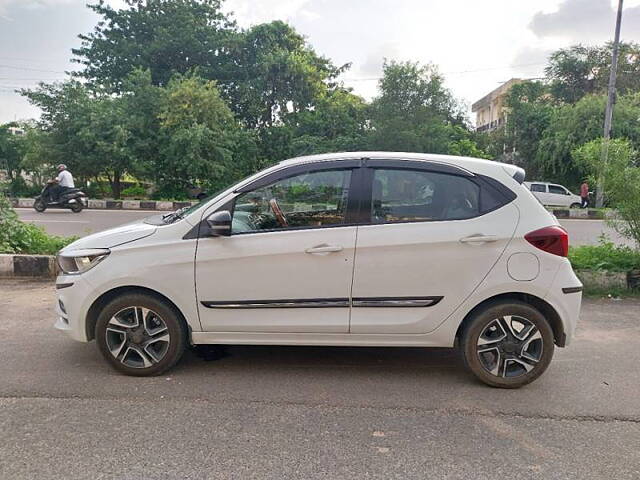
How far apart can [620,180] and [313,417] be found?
16.9 ft

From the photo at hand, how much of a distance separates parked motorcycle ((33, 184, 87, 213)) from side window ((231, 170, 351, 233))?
13.3 meters

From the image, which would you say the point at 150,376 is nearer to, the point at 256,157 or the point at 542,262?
the point at 542,262

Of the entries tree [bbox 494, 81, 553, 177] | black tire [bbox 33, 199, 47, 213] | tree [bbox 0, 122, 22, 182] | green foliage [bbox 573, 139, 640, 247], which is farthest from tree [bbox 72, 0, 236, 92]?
green foliage [bbox 573, 139, 640, 247]

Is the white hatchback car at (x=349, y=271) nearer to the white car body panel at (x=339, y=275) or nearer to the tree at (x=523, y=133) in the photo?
the white car body panel at (x=339, y=275)

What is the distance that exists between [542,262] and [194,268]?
2493 millimetres

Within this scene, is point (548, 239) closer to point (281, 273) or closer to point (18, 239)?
point (281, 273)

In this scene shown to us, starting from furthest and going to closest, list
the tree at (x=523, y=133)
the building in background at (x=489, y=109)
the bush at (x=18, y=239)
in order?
the building in background at (x=489, y=109) → the tree at (x=523, y=133) → the bush at (x=18, y=239)

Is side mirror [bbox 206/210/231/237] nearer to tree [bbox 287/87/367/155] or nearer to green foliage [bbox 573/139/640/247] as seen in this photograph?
green foliage [bbox 573/139/640/247]

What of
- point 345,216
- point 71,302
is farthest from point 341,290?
point 71,302

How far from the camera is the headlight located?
3.55 m

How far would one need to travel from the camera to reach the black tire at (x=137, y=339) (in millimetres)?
3533

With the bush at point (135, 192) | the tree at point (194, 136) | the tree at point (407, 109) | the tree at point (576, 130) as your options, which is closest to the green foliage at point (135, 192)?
the bush at point (135, 192)

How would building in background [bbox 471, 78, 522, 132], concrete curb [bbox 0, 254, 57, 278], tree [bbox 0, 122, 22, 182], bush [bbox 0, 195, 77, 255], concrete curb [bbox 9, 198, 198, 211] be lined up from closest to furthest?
concrete curb [bbox 0, 254, 57, 278] < bush [bbox 0, 195, 77, 255] < concrete curb [bbox 9, 198, 198, 211] < tree [bbox 0, 122, 22, 182] < building in background [bbox 471, 78, 522, 132]

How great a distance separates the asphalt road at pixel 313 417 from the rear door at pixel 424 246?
0.58 m
